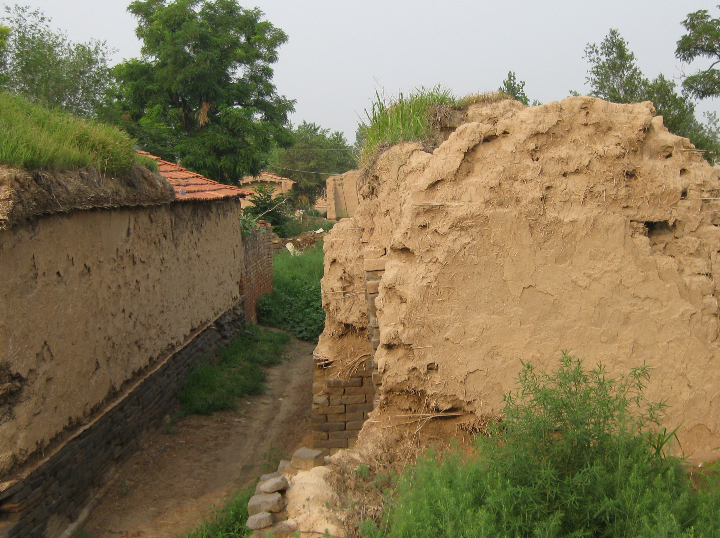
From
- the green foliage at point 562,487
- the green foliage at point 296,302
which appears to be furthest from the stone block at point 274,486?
the green foliage at point 296,302

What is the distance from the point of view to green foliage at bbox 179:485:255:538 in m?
4.37

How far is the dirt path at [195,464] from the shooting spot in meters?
4.94

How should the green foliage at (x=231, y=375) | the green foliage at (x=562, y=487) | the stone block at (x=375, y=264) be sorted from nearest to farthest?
the green foliage at (x=562, y=487) → the stone block at (x=375, y=264) → the green foliage at (x=231, y=375)

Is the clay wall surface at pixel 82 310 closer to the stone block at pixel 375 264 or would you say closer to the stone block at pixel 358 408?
the stone block at pixel 358 408

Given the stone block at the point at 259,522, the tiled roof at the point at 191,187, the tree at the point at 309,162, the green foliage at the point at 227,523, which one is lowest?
the green foliage at the point at 227,523

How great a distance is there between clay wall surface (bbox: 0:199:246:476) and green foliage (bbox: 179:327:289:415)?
0.64m

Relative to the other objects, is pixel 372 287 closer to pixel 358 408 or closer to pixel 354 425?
pixel 358 408

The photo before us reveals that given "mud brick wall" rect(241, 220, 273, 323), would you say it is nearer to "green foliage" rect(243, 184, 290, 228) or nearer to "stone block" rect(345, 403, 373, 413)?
"stone block" rect(345, 403, 373, 413)

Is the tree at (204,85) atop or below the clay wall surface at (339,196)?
atop

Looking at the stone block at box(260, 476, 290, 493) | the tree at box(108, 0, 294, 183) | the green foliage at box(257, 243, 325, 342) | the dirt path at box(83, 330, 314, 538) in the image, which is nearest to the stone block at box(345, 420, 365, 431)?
the dirt path at box(83, 330, 314, 538)

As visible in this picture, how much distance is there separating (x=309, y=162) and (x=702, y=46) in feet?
68.9

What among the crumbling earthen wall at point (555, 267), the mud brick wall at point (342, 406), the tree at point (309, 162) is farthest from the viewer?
the tree at point (309, 162)

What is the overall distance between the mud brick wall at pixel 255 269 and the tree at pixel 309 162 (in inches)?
724

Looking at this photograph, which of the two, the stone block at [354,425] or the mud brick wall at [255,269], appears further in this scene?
the mud brick wall at [255,269]
